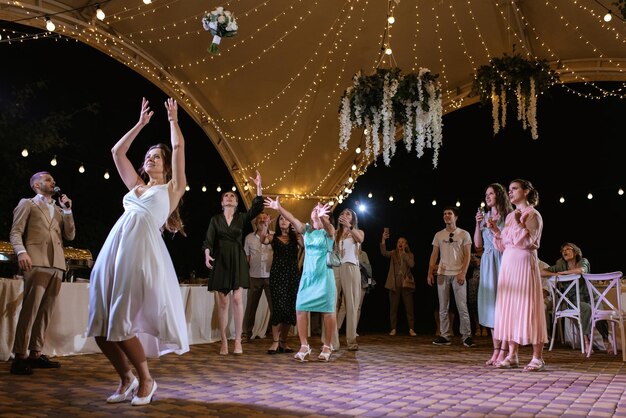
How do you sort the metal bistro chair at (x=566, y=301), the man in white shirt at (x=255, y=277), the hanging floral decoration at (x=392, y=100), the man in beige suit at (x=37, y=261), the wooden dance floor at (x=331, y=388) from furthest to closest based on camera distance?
the man in white shirt at (x=255, y=277), the hanging floral decoration at (x=392, y=100), the metal bistro chair at (x=566, y=301), the man in beige suit at (x=37, y=261), the wooden dance floor at (x=331, y=388)

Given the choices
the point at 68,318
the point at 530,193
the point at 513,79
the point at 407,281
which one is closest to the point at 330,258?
the point at 530,193

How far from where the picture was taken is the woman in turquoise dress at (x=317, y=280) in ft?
19.0

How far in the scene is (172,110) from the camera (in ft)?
11.9

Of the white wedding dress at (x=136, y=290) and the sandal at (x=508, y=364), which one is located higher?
the white wedding dress at (x=136, y=290)

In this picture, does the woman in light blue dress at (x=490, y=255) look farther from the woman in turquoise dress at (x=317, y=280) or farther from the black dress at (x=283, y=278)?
the black dress at (x=283, y=278)

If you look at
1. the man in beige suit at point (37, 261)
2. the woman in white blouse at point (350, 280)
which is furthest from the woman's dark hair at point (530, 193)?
the man in beige suit at point (37, 261)

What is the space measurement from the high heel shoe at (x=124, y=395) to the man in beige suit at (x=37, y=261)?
1732mm

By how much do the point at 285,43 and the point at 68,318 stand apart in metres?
5.89

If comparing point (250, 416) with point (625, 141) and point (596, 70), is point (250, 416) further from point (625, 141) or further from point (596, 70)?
point (625, 141)

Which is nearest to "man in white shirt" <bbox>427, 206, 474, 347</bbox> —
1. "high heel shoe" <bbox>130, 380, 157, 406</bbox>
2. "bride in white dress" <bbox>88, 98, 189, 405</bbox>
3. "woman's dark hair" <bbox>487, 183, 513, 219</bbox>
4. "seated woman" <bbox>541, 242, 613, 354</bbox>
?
"seated woman" <bbox>541, 242, 613, 354</bbox>

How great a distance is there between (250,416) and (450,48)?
8.87 meters

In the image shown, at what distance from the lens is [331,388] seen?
3.94m

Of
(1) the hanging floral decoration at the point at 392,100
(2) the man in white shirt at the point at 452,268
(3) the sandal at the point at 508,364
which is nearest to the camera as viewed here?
(3) the sandal at the point at 508,364

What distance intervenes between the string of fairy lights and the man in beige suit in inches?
155
